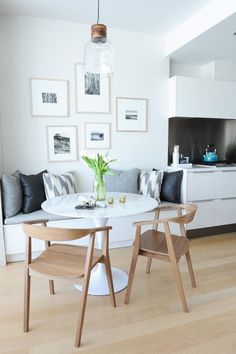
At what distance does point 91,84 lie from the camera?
3.26 m

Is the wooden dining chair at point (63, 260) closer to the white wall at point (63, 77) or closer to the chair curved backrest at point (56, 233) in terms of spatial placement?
the chair curved backrest at point (56, 233)

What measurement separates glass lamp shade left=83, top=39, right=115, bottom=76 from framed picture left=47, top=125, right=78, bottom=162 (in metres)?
1.23

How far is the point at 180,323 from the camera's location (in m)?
1.75

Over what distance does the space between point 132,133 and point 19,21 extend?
6.04ft

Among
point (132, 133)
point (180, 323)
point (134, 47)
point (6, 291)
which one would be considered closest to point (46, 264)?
point (6, 291)

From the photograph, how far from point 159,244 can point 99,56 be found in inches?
60.7

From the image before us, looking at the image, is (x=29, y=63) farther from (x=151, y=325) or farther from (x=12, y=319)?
(x=151, y=325)

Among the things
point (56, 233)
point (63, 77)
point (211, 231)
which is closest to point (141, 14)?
point (63, 77)

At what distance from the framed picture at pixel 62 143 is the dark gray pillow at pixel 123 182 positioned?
56cm

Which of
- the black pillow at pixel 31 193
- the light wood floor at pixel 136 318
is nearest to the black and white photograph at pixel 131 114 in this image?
the black pillow at pixel 31 193

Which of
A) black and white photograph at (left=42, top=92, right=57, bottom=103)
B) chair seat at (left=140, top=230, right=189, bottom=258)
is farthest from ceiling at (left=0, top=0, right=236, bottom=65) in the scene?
chair seat at (left=140, top=230, right=189, bottom=258)

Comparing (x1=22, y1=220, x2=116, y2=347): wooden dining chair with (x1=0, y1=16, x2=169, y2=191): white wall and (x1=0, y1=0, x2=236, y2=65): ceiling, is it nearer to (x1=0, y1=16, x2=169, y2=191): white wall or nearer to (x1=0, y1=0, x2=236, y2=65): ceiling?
(x1=0, y1=16, x2=169, y2=191): white wall

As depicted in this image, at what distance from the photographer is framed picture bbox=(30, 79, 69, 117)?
3.06m

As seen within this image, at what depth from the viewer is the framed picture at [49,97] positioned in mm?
3064
